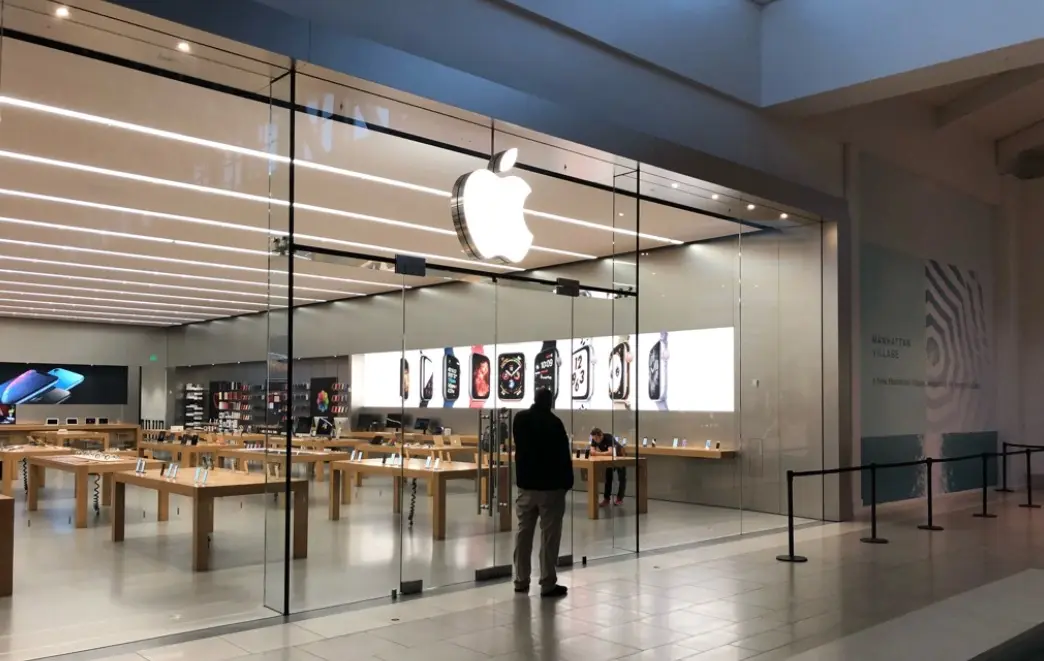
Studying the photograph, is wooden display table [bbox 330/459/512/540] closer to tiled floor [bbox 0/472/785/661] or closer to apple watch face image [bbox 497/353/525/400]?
tiled floor [bbox 0/472/785/661]

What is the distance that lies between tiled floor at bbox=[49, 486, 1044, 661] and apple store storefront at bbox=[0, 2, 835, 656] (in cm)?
62

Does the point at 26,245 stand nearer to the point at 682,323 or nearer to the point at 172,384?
the point at 172,384

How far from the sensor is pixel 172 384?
1001 centimetres

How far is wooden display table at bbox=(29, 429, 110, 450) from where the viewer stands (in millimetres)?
8812

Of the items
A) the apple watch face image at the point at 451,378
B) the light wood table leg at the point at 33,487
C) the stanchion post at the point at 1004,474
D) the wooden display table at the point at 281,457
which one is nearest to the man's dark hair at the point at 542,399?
the apple watch face image at the point at 451,378

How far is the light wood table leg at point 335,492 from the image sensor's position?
683 centimetres

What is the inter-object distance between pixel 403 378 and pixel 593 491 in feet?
9.68

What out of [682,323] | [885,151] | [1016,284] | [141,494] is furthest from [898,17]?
[141,494]

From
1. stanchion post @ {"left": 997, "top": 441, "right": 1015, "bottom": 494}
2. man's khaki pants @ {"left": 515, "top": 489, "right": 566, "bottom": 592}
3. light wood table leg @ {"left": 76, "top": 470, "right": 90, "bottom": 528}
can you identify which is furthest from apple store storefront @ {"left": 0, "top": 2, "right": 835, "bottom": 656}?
stanchion post @ {"left": 997, "top": 441, "right": 1015, "bottom": 494}

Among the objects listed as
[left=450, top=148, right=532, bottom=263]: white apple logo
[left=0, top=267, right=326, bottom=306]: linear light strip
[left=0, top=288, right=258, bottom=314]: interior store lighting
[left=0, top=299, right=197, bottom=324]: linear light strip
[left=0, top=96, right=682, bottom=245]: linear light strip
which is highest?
[left=0, top=96, right=682, bottom=245]: linear light strip

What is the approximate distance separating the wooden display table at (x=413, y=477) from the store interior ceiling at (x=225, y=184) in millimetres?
1526

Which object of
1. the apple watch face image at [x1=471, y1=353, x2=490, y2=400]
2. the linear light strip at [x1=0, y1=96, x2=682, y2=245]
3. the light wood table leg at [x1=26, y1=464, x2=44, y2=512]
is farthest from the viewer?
the light wood table leg at [x1=26, y1=464, x2=44, y2=512]

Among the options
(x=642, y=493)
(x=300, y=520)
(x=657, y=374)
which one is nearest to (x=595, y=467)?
(x=642, y=493)

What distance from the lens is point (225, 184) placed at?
7910 millimetres
